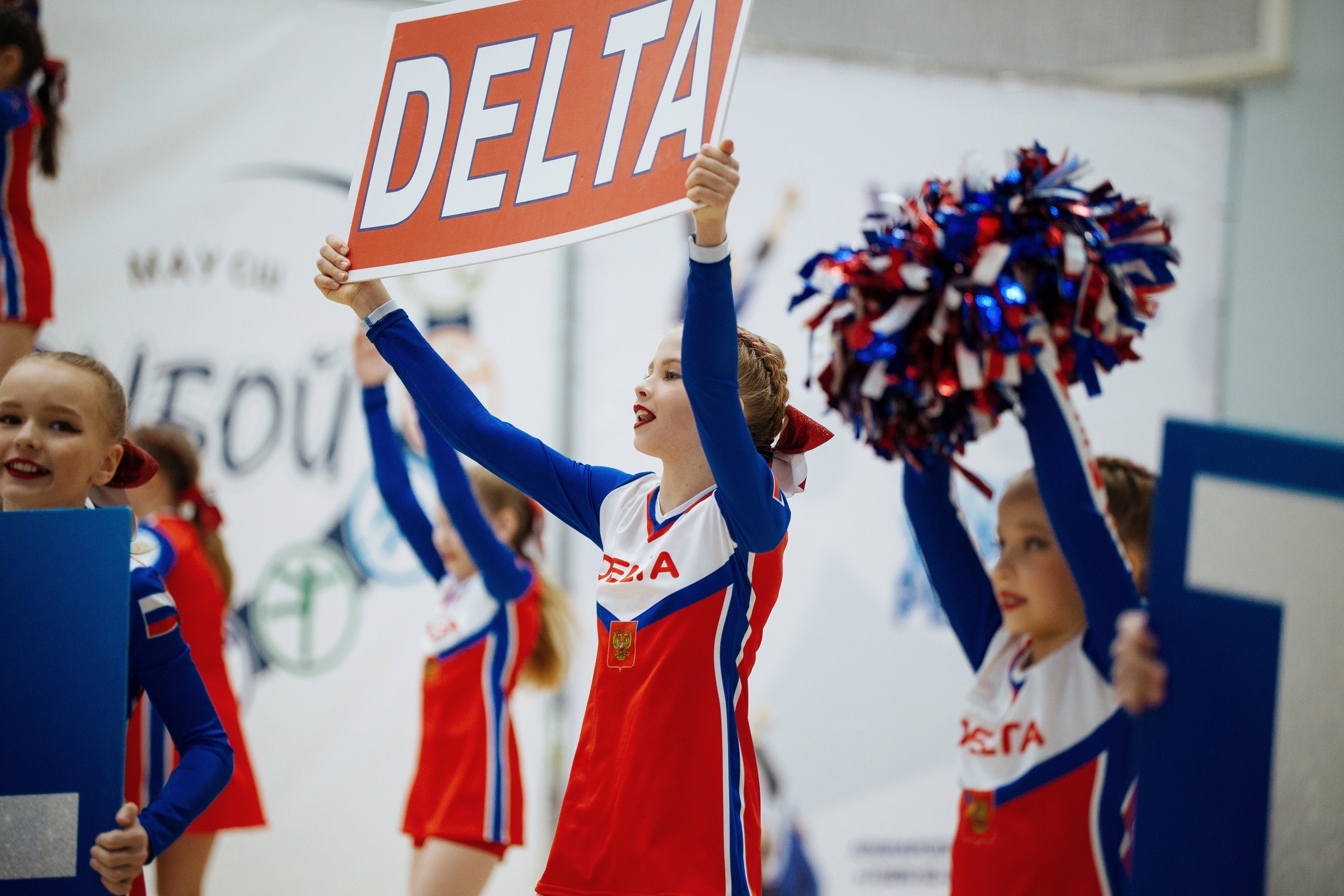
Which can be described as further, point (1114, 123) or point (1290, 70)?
point (1290, 70)

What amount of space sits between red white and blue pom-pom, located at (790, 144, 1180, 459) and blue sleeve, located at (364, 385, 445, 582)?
126 centimetres

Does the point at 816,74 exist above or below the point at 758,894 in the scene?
above

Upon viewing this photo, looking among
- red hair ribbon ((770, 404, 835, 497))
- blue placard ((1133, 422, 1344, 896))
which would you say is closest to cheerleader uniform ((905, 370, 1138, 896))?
red hair ribbon ((770, 404, 835, 497))

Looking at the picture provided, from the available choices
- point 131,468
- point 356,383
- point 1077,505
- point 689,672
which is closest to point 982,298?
point 1077,505

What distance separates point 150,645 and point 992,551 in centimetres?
350

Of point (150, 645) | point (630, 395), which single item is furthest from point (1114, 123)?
point (150, 645)

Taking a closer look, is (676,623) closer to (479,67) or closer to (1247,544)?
(1247,544)

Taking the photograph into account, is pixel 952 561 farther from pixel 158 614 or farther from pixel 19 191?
pixel 19 191

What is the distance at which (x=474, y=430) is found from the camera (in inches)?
73.1

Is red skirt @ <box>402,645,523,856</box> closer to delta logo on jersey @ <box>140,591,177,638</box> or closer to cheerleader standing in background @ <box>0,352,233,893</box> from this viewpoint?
cheerleader standing in background @ <box>0,352,233,893</box>

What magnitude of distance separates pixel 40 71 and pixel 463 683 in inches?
69.3

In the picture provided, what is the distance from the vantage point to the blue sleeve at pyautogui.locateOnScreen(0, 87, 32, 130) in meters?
2.56

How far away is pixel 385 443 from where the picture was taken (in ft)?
8.95

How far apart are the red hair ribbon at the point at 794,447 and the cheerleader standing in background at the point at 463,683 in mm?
947
